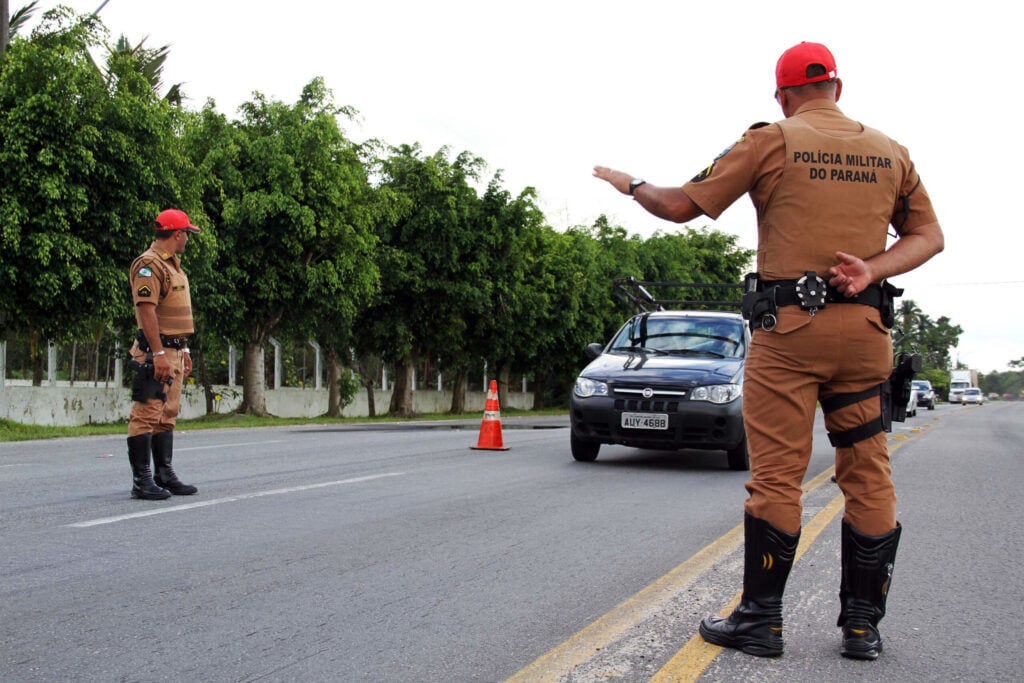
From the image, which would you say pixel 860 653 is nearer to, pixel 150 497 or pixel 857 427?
pixel 857 427

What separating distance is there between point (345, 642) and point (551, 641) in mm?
749

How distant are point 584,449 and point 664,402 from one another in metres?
1.29

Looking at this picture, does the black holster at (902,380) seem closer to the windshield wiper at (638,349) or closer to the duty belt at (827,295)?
the duty belt at (827,295)

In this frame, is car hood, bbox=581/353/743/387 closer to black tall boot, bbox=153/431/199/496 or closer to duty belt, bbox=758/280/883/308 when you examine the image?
black tall boot, bbox=153/431/199/496

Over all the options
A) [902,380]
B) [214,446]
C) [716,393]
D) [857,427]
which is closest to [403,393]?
[214,446]

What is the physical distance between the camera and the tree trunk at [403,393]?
114ft

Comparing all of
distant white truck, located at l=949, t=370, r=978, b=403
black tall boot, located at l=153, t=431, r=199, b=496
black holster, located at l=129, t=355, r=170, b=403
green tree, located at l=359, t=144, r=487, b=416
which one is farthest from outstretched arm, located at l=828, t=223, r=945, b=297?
distant white truck, located at l=949, t=370, r=978, b=403

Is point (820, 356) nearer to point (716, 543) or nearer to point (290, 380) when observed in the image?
point (716, 543)

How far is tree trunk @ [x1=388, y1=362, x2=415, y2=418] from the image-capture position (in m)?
34.8

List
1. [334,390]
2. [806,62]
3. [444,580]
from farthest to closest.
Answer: [334,390]
[444,580]
[806,62]

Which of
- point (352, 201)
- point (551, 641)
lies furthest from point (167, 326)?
point (352, 201)

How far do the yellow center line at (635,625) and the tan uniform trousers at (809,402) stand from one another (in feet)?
1.81

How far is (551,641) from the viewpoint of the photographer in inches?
151

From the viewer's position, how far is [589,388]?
10445 mm
